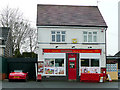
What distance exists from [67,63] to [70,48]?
1554 millimetres

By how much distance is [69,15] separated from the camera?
31750 millimetres

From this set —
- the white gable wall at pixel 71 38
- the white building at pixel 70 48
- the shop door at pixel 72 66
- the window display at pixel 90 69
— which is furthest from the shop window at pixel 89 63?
the shop door at pixel 72 66

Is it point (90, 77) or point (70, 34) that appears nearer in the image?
point (90, 77)

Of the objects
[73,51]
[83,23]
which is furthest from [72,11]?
[73,51]

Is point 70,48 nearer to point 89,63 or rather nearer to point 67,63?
point 67,63

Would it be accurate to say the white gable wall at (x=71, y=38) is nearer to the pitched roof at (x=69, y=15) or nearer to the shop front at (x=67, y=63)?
the shop front at (x=67, y=63)

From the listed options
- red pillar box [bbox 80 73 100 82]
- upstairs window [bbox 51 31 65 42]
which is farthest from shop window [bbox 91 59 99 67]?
upstairs window [bbox 51 31 65 42]

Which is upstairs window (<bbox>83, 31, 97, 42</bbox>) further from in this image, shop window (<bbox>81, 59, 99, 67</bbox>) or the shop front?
shop window (<bbox>81, 59, 99, 67</bbox>)

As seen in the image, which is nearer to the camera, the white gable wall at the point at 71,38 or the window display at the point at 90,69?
the white gable wall at the point at 71,38

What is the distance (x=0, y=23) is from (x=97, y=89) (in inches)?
1272

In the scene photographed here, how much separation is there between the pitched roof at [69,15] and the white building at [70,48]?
0.33ft

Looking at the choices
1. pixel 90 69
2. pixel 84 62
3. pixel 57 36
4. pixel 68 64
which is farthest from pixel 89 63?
pixel 57 36

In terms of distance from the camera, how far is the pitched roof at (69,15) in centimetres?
2991

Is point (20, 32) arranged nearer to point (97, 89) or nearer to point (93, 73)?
point (93, 73)
